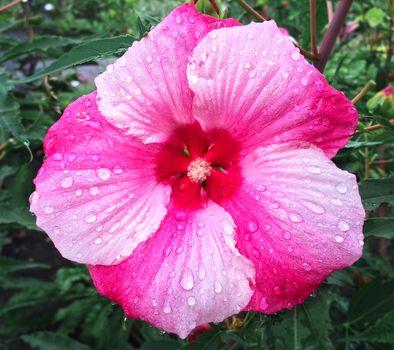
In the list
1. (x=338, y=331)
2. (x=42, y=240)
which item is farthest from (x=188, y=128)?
(x=42, y=240)

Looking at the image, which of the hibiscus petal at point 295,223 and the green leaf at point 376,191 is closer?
the hibiscus petal at point 295,223

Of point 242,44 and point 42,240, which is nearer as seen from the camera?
point 242,44

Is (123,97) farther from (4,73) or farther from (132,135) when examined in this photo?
(4,73)

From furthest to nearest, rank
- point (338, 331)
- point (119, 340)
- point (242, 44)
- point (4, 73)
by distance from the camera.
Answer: point (119, 340) < point (338, 331) < point (4, 73) < point (242, 44)

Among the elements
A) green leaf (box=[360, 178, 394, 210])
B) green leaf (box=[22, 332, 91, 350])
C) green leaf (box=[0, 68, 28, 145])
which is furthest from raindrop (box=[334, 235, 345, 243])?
green leaf (box=[22, 332, 91, 350])

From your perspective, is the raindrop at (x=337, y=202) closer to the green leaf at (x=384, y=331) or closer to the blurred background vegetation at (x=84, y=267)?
the blurred background vegetation at (x=84, y=267)

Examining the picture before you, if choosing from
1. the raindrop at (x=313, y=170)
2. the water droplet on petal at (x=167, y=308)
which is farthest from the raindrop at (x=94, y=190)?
the raindrop at (x=313, y=170)

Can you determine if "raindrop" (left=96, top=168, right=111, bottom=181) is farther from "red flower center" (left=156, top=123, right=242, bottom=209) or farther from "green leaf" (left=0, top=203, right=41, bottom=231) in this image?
"green leaf" (left=0, top=203, right=41, bottom=231)

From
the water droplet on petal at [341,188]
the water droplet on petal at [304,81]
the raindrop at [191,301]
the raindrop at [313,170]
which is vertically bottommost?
the raindrop at [191,301]
